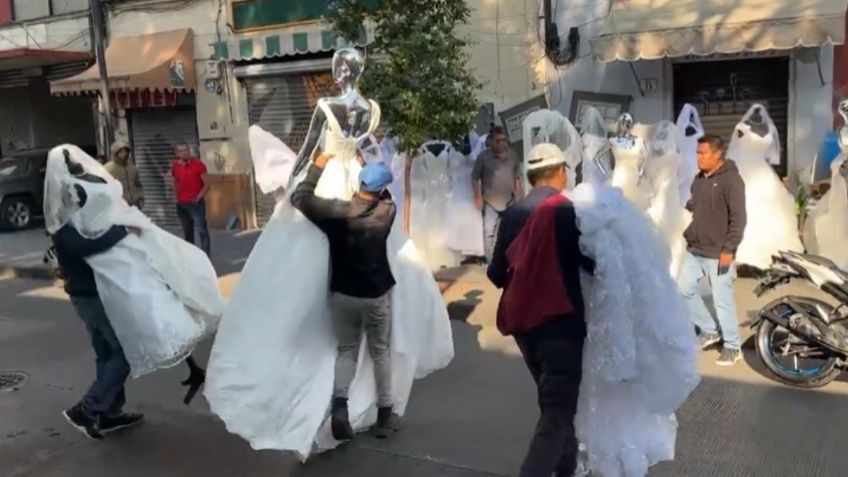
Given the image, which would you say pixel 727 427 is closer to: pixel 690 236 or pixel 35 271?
pixel 690 236

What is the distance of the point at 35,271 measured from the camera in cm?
1244

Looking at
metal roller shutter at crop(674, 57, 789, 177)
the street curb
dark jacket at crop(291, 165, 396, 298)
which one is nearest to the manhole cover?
dark jacket at crop(291, 165, 396, 298)

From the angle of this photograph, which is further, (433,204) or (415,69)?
(433,204)

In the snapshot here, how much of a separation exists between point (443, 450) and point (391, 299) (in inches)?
37.0

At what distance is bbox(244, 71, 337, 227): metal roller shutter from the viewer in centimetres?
1499

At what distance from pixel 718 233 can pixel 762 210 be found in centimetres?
297

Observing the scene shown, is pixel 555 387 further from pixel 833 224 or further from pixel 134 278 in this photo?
pixel 833 224

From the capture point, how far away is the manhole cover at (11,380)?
672cm

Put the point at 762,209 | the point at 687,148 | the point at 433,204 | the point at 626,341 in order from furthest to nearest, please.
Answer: the point at 433,204
the point at 687,148
the point at 762,209
the point at 626,341

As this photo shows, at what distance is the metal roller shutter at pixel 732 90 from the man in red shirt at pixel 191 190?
22.0 ft

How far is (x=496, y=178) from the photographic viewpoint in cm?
960

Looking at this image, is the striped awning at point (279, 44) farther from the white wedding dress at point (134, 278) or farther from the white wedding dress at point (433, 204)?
the white wedding dress at point (134, 278)

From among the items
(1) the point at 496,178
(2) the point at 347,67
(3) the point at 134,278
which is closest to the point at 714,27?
(1) the point at 496,178

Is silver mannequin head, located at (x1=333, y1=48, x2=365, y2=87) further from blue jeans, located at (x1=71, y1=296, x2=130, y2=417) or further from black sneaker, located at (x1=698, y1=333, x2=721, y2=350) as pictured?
black sneaker, located at (x1=698, y1=333, x2=721, y2=350)
